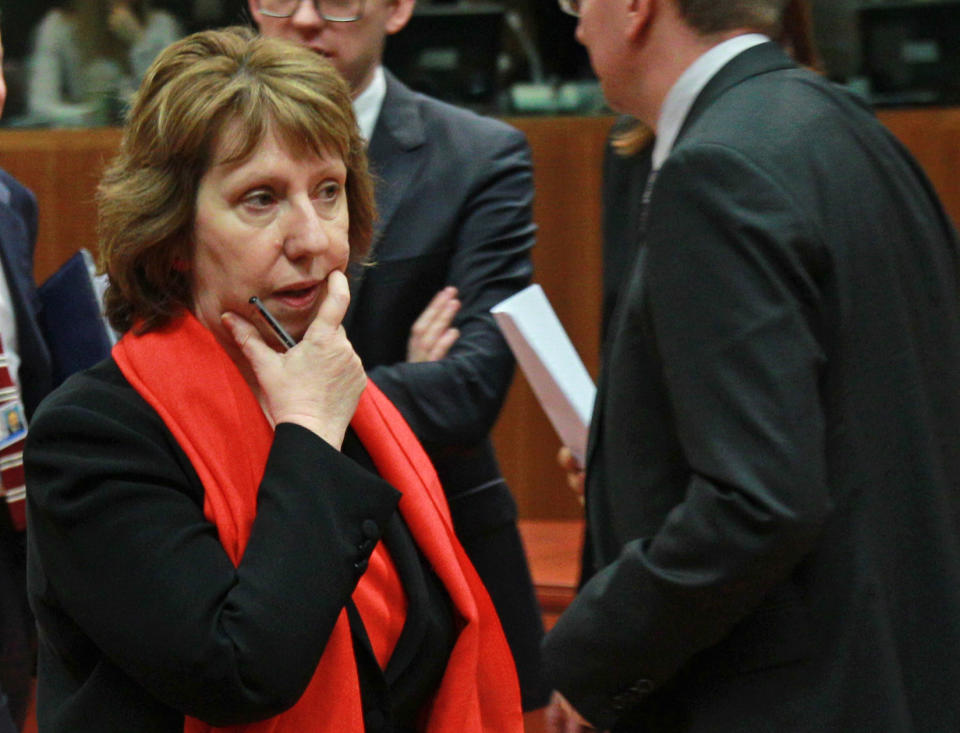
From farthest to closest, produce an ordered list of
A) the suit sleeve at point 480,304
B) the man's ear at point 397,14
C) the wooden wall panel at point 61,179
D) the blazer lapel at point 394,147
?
the wooden wall panel at point 61,179, the man's ear at point 397,14, the blazer lapel at point 394,147, the suit sleeve at point 480,304

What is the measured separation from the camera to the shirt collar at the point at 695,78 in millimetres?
1577

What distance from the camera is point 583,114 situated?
14.6 ft

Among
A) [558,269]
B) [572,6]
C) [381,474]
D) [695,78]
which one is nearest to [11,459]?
[381,474]

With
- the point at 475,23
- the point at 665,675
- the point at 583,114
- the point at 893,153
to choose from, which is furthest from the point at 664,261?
the point at 475,23

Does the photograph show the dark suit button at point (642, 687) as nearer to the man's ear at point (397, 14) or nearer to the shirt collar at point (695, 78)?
the shirt collar at point (695, 78)

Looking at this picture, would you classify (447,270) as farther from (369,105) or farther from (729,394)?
(729,394)

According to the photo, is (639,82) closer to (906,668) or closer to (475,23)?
(906,668)

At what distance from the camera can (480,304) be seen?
7.83 ft

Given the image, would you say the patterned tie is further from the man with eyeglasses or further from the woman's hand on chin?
the woman's hand on chin

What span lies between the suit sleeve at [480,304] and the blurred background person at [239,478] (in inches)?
19.2

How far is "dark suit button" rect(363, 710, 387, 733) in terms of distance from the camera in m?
1.53

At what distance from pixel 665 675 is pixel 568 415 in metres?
0.63

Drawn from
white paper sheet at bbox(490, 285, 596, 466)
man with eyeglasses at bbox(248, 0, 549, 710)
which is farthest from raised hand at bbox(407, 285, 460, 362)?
white paper sheet at bbox(490, 285, 596, 466)

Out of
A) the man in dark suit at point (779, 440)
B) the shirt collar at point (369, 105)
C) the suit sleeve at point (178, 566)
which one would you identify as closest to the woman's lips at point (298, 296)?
the suit sleeve at point (178, 566)
